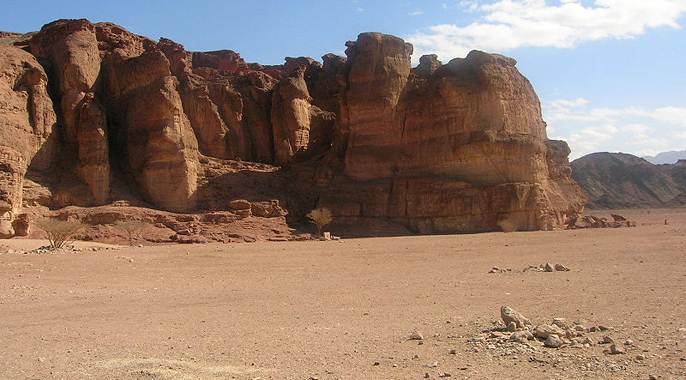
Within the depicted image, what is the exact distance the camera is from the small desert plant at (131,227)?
2950 centimetres

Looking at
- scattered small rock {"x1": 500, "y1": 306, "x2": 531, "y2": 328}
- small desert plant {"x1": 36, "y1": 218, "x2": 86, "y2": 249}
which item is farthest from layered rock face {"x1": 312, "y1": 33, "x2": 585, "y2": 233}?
scattered small rock {"x1": 500, "y1": 306, "x2": 531, "y2": 328}

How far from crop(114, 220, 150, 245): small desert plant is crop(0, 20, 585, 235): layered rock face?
322cm

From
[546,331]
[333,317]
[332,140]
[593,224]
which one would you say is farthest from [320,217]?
[546,331]

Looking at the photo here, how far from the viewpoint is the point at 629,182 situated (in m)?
95.7

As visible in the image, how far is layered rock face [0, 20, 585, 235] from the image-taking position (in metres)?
33.2

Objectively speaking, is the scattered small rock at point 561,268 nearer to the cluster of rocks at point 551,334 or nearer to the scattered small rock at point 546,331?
the cluster of rocks at point 551,334

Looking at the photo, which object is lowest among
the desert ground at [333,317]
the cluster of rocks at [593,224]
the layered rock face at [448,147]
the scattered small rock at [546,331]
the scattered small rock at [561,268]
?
the desert ground at [333,317]

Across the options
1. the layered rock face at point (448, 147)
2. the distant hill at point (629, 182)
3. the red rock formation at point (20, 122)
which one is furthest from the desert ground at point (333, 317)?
the distant hill at point (629, 182)

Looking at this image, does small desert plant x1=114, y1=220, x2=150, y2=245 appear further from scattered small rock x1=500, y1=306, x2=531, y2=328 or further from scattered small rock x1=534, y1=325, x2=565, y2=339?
scattered small rock x1=534, y1=325, x2=565, y2=339

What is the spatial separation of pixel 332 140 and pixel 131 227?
17514 millimetres

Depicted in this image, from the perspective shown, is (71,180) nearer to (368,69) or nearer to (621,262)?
(368,69)

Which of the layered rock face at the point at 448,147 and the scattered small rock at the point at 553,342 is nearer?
the scattered small rock at the point at 553,342

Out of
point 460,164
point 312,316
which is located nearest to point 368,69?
point 460,164

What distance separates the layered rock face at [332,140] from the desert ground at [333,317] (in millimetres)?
15613
